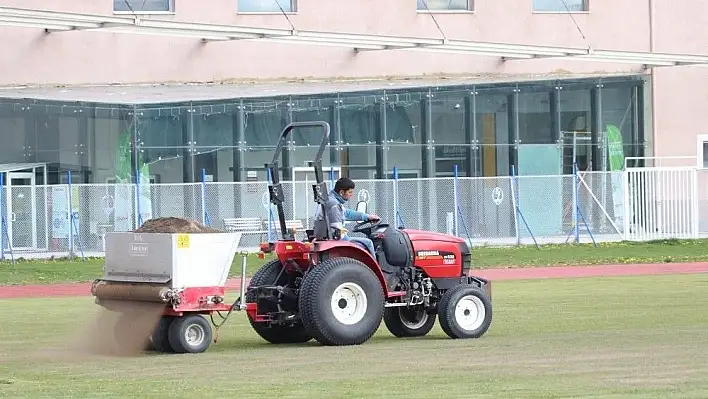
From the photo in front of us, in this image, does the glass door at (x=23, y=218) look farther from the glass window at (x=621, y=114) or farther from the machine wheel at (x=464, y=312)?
the machine wheel at (x=464, y=312)

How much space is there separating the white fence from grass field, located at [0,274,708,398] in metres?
16.2

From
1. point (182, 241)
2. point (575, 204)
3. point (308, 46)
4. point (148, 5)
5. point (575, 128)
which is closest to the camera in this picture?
point (182, 241)

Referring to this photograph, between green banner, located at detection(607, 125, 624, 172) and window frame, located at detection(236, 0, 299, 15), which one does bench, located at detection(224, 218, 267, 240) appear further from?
green banner, located at detection(607, 125, 624, 172)

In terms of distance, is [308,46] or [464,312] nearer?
[464,312]

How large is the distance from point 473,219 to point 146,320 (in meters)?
26.5

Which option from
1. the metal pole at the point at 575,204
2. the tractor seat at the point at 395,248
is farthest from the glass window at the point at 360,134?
the tractor seat at the point at 395,248

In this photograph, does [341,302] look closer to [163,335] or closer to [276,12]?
[163,335]

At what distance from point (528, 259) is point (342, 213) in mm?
21026

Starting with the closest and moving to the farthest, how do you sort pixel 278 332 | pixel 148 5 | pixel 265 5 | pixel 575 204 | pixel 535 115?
1. pixel 278 332
2. pixel 575 204
3. pixel 148 5
4. pixel 265 5
5. pixel 535 115

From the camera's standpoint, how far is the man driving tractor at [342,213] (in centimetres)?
1655

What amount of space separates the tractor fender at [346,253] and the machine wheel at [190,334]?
151 cm

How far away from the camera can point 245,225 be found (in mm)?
39344

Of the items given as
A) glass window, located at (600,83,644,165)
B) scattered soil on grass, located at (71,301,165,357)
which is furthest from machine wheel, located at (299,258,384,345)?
glass window, located at (600,83,644,165)

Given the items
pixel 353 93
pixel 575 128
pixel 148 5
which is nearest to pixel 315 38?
pixel 353 93
